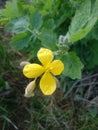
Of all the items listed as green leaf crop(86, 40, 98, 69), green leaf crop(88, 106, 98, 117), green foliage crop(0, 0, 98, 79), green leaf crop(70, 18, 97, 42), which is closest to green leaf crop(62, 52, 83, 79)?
green foliage crop(0, 0, 98, 79)

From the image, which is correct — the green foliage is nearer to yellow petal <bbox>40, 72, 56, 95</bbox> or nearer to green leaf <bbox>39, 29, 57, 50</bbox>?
green leaf <bbox>39, 29, 57, 50</bbox>

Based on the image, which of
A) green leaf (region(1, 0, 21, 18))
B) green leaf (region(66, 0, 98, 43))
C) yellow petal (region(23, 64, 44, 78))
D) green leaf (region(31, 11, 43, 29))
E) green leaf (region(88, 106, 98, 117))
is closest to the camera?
yellow petal (region(23, 64, 44, 78))

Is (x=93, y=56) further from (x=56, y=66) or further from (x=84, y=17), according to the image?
(x=56, y=66)

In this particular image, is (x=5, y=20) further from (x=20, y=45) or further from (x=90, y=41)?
(x=90, y=41)

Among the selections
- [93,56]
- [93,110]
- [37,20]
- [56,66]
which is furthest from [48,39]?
[93,110]

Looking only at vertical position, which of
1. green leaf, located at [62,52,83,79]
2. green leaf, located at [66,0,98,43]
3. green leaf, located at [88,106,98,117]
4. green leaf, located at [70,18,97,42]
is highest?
green leaf, located at [66,0,98,43]

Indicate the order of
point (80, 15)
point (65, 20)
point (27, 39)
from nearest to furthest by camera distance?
point (80, 15) → point (27, 39) → point (65, 20)

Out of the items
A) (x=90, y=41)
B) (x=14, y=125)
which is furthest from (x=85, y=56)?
(x=14, y=125)
